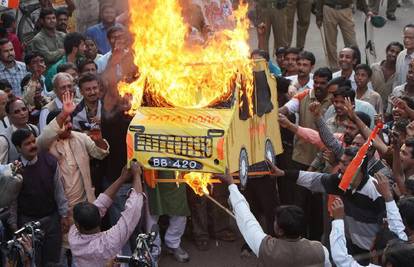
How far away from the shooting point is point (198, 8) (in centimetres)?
1280

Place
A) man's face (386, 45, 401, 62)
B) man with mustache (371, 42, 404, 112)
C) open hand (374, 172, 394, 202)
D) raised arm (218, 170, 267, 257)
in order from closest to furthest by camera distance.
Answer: raised arm (218, 170, 267, 257) → open hand (374, 172, 394, 202) → man with mustache (371, 42, 404, 112) → man's face (386, 45, 401, 62)

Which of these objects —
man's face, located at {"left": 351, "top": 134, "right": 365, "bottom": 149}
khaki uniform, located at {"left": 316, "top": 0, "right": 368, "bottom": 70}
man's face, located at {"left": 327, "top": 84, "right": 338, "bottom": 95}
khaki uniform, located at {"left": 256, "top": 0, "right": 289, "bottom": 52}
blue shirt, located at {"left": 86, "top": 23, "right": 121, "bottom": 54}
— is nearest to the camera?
man's face, located at {"left": 351, "top": 134, "right": 365, "bottom": 149}

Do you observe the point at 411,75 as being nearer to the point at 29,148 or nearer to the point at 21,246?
the point at 29,148

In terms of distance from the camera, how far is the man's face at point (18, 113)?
804cm

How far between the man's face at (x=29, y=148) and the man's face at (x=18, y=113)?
75 cm

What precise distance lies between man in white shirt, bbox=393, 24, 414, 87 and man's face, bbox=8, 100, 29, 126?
214 inches

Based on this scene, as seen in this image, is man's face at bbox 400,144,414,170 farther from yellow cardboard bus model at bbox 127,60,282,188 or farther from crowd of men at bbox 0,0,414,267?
yellow cardboard bus model at bbox 127,60,282,188

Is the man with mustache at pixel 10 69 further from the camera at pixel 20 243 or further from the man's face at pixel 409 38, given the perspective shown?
the man's face at pixel 409 38

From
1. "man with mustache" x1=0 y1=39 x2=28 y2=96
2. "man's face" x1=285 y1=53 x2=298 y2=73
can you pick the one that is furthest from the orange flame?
"man with mustache" x1=0 y1=39 x2=28 y2=96

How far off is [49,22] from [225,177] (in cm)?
697

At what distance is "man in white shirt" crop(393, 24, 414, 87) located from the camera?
419 inches

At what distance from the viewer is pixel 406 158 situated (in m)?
7.13

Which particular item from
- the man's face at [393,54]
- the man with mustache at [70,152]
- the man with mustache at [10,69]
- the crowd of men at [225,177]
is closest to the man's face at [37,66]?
the crowd of men at [225,177]

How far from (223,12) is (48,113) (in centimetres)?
570
